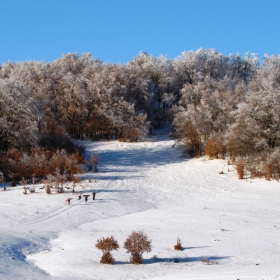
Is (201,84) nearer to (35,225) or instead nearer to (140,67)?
(140,67)

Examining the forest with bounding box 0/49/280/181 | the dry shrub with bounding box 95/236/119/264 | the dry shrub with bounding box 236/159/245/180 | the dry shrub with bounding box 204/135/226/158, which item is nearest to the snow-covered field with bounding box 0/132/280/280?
the dry shrub with bounding box 95/236/119/264

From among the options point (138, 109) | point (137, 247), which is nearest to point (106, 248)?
point (137, 247)

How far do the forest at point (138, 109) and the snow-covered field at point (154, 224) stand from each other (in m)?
2.58

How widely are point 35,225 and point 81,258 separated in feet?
17.1

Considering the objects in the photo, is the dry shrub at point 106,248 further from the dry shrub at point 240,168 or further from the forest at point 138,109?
the dry shrub at point 240,168

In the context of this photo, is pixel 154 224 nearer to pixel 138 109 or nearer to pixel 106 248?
pixel 106 248

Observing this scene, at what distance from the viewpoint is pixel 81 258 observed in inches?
Answer: 504

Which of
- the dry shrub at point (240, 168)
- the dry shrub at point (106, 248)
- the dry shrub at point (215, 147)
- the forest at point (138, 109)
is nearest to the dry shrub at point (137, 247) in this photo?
the dry shrub at point (106, 248)

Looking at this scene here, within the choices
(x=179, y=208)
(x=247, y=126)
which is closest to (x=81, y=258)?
(x=179, y=208)

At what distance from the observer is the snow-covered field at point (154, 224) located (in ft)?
37.9

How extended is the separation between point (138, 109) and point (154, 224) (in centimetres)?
3165

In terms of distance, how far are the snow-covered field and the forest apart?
258 cm

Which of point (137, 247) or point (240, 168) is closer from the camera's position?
point (137, 247)

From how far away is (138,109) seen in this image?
48.8m
